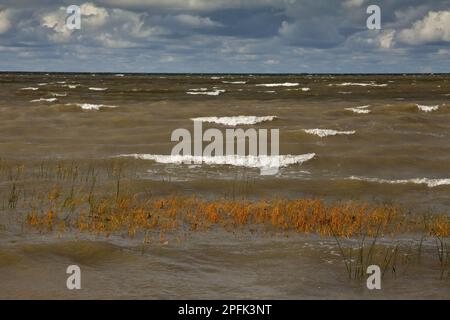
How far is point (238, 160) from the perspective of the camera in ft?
73.0

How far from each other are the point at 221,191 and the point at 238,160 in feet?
16.2

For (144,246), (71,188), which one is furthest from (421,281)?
(71,188)

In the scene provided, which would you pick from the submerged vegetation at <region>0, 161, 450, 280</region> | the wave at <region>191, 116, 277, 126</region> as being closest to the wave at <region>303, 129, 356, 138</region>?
the wave at <region>191, 116, 277, 126</region>

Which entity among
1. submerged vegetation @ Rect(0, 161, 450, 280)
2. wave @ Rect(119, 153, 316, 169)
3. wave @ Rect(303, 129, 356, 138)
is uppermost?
wave @ Rect(303, 129, 356, 138)

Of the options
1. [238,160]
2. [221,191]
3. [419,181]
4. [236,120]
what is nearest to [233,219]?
[221,191]

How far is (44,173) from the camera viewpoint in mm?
19469

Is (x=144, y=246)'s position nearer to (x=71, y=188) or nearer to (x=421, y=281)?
A: (x=421, y=281)

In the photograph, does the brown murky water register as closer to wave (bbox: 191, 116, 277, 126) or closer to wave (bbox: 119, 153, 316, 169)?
wave (bbox: 119, 153, 316, 169)

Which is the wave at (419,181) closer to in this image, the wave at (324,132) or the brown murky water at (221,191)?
the brown murky water at (221,191)

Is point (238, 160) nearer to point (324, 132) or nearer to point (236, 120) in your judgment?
point (324, 132)

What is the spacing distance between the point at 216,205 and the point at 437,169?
10183 mm

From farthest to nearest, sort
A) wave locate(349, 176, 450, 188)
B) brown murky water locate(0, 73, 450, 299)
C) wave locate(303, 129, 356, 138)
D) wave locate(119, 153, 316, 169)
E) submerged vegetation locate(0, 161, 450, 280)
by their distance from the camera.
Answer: wave locate(303, 129, 356, 138) < wave locate(119, 153, 316, 169) < wave locate(349, 176, 450, 188) < submerged vegetation locate(0, 161, 450, 280) < brown murky water locate(0, 73, 450, 299)

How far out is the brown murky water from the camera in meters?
9.31

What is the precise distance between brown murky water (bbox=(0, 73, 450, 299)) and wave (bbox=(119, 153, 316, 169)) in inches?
17.9
